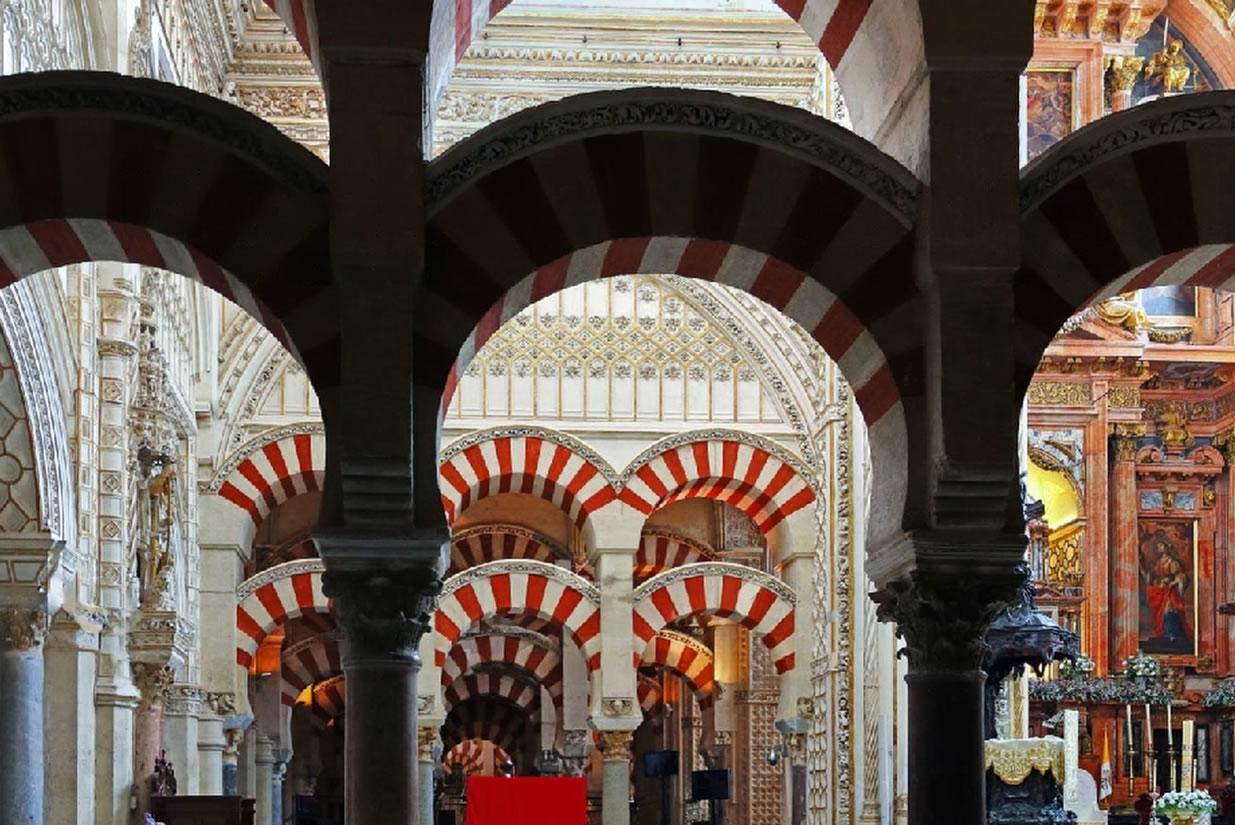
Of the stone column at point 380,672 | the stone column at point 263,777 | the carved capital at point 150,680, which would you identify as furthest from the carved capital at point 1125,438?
the stone column at point 380,672

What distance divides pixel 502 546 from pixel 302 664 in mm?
2294

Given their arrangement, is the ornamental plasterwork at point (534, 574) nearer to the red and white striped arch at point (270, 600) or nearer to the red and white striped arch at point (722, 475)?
the red and white striped arch at point (722, 475)

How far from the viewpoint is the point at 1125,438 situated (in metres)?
21.1

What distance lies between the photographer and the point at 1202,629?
21391 millimetres

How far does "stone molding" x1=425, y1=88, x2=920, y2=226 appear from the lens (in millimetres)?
6312

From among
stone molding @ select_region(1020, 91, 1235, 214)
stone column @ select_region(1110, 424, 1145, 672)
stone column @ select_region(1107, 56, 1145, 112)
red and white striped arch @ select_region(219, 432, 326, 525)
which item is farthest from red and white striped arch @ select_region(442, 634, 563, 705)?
stone molding @ select_region(1020, 91, 1235, 214)

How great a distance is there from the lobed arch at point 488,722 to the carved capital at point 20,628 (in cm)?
2175

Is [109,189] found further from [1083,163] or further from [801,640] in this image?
[801,640]

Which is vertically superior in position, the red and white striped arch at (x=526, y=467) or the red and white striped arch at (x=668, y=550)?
the red and white striped arch at (x=526, y=467)

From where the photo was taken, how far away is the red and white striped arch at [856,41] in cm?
655

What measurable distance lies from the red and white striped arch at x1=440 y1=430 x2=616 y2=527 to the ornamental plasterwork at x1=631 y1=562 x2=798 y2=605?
2.60 feet

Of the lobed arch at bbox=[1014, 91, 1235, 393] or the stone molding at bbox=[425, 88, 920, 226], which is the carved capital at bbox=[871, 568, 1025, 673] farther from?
the stone molding at bbox=[425, 88, 920, 226]

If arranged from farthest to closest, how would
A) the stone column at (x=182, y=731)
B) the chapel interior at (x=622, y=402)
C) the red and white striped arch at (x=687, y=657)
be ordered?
the red and white striped arch at (x=687, y=657) → the stone column at (x=182, y=731) → the chapel interior at (x=622, y=402)

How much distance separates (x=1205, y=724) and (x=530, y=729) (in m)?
11.4
